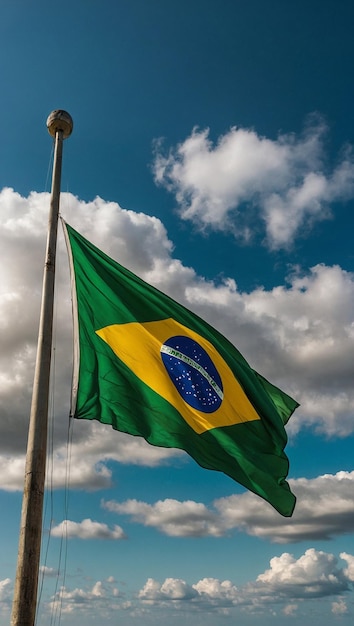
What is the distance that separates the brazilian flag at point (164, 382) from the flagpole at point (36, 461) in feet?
2.81

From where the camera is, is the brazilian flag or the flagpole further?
the brazilian flag

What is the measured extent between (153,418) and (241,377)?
13.1ft

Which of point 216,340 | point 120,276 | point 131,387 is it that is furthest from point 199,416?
point 120,276

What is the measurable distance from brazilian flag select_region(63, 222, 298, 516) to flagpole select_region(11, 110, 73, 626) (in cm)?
86

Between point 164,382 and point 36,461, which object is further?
point 164,382

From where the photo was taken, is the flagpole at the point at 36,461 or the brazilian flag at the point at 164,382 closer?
the flagpole at the point at 36,461

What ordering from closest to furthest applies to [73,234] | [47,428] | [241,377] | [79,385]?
1. [47,428]
2. [79,385]
3. [73,234]
4. [241,377]

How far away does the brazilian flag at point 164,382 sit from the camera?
15016mm

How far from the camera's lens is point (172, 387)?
53.3 feet

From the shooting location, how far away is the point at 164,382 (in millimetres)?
16172

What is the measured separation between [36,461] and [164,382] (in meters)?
4.60

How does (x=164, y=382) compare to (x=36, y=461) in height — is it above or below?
above

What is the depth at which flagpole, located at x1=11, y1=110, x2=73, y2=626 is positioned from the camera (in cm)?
1123

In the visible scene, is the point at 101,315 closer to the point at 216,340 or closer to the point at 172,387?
the point at 172,387
